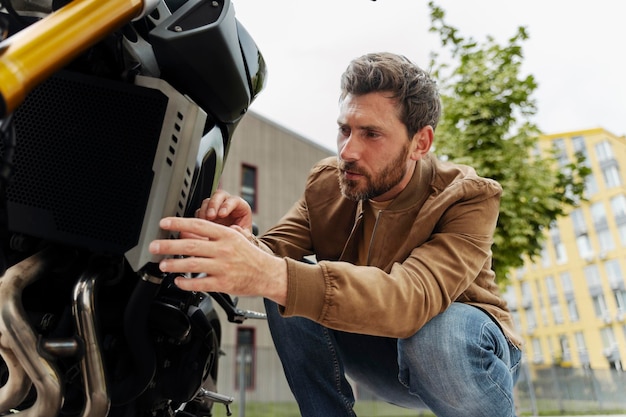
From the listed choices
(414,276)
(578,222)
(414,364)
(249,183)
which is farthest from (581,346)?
(414,276)

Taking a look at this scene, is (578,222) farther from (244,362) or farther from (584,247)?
(244,362)

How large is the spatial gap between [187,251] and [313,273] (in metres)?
0.23

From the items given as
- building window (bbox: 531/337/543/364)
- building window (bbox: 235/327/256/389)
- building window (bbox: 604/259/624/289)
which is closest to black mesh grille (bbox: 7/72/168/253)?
building window (bbox: 235/327/256/389)

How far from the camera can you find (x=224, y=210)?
40.4 inches

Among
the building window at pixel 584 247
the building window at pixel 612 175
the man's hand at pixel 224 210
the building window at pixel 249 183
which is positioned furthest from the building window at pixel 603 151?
the man's hand at pixel 224 210

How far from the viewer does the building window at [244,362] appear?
6110 mm

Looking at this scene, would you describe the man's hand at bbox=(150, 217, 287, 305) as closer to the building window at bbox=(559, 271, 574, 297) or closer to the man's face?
the man's face

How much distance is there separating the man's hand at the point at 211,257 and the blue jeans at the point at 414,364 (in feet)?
1.60

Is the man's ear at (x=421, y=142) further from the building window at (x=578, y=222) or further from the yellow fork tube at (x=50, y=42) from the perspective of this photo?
the building window at (x=578, y=222)

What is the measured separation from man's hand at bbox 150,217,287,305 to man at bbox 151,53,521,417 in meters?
0.02

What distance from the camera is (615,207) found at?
19453 mm

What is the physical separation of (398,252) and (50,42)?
0.85 metres

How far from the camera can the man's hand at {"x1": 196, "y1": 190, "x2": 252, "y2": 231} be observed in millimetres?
1001

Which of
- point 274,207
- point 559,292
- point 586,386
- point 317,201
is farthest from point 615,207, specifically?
point 317,201
